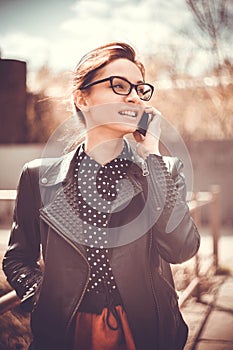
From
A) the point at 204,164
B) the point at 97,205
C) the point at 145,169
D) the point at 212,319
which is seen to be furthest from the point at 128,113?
the point at 204,164

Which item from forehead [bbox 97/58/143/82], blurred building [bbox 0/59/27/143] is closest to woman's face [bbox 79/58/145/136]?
forehead [bbox 97/58/143/82]

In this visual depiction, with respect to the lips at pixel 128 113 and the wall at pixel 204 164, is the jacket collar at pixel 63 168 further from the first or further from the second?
the wall at pixel 204 164

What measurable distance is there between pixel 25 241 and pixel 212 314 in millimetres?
2303

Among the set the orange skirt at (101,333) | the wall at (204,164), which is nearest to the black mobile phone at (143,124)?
the orange skirt at (101,333)

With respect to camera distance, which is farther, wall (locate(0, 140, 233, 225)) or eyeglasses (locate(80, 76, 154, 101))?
wall (locate(0, 140, 233, 225))

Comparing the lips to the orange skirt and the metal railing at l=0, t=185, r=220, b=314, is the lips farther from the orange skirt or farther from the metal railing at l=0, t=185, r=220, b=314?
the metal railing at l=0, t=185, r=220, b=314

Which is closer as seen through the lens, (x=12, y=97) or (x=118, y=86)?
(x=118, y=86)

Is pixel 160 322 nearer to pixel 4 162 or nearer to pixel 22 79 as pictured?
pixel 22 79

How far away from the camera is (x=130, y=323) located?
3.92 feet

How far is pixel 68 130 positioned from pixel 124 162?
219 millimetres

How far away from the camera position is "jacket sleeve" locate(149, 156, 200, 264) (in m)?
1.16

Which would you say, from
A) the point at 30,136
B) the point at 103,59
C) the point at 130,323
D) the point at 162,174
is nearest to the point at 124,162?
the point at 162,174

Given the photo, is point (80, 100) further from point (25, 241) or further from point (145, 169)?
point (25, 241)

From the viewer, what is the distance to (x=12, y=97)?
7.61 feet
